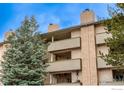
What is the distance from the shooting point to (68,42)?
9719mm

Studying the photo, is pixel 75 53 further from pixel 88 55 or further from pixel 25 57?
pixel 25 57

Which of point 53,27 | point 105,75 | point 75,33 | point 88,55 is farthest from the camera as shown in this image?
point 53,27

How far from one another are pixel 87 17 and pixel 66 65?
6.86 ft

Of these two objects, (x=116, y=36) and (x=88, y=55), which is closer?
(x=116, y=36)

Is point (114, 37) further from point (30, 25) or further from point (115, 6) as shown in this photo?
point (30, 25)

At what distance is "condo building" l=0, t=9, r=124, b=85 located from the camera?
28.6 feet

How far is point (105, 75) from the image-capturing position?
344 inches

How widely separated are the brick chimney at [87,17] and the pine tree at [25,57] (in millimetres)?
→ 3016

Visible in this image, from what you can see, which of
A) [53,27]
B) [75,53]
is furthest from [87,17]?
[53,27]

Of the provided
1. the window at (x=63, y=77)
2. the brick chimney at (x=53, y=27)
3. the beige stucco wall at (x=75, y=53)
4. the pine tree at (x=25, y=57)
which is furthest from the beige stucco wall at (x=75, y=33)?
the pine tree at (x=25, y=57)

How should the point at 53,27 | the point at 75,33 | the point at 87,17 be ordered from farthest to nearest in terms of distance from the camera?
the point at 53,27, the point at 75,33, the point at 87,17

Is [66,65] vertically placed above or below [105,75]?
above

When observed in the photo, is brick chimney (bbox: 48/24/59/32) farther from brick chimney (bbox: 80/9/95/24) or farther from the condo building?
brick chimney (bbox: 80/9/95/24)

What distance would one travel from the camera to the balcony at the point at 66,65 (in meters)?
9.17
